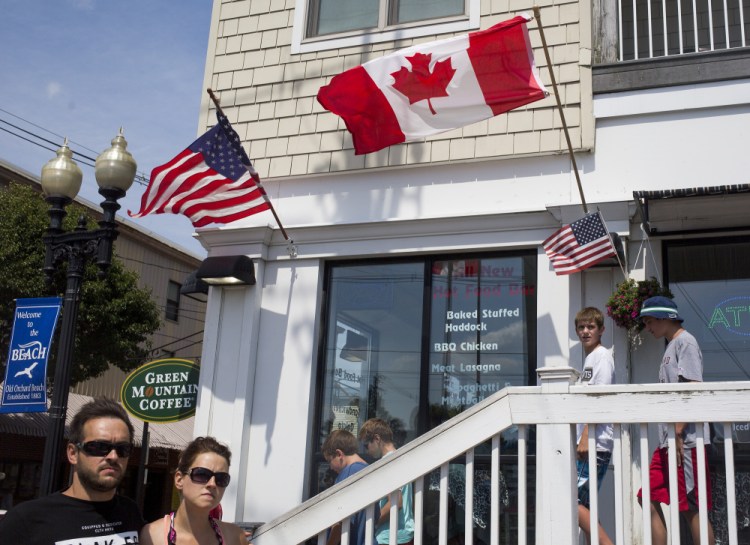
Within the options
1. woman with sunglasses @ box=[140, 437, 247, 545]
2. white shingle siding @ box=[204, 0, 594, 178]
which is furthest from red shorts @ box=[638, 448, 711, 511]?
white shingle siding @ box=[204, 0, 594, 178]

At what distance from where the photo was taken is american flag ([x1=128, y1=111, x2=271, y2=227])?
24.7 feet

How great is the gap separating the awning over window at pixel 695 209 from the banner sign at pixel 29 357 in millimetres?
4853

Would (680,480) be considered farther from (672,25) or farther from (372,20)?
(372,20)

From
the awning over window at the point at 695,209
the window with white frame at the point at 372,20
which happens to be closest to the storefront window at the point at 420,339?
the awning over window at the point at 695,209

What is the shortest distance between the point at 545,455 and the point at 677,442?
101 centimetres

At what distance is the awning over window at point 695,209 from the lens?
238 inches

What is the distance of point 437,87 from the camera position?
22.9 feet

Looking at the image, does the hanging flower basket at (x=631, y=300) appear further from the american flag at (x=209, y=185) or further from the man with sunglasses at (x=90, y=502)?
the man with sunglasses at (x=90, y=502)

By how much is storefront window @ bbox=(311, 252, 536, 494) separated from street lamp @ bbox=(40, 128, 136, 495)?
86.0 inches

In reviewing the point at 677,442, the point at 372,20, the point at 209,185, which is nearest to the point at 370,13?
the point at 372,20

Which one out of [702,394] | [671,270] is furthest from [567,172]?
[702,394]

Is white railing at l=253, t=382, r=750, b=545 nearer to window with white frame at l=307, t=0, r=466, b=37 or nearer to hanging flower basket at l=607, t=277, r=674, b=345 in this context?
hanging flower basket at l=607, t=277, r=674, b=345

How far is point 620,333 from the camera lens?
22.3 feet

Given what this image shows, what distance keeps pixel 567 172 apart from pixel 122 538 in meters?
5.22
